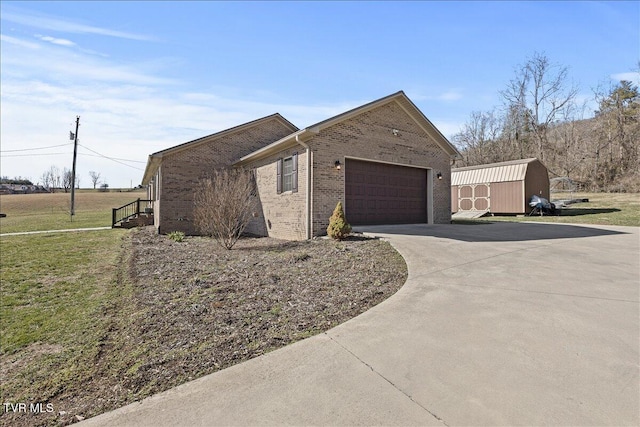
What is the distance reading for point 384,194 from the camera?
12.1 meters

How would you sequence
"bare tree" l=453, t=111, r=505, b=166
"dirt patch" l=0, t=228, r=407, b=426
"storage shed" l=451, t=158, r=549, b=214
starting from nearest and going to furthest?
"dirt patch" l=0, t=228, r=407, b=426 < "storage shed" l=451, t=158, r=549, b=214 < "bare tree" l=453, t=111, r=505, b=166

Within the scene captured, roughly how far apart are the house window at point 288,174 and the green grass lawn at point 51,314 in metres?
5.57

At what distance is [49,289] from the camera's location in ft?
22.5

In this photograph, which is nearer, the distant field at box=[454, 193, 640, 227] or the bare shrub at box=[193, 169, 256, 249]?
the bare shrub at box=[193, 169, 256, 249]

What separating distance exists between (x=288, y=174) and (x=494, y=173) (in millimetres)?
16053

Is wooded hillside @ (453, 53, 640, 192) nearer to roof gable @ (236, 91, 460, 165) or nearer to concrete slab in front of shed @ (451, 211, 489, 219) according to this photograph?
concrete slab in front of shed @ (451, 211, 489, 219)

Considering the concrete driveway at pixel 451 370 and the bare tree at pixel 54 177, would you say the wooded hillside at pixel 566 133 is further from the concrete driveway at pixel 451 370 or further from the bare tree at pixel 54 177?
the bare tree at pixel 54 177

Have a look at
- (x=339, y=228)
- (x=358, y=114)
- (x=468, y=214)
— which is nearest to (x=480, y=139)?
(x=468, y=214)

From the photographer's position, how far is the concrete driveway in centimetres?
215

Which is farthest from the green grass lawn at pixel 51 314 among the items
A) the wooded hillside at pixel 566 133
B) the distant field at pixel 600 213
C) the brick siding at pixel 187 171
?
the wooded hillside at pixel 566 133

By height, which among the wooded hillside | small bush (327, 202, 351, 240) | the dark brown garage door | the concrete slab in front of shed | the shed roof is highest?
the wooded hillside

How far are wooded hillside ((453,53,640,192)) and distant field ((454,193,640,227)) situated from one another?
21.6 ft

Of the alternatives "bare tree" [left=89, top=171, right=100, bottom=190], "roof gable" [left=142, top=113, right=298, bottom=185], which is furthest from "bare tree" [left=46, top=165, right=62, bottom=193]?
"roof gable" [left=142, top=113, right=298, bottom=185]

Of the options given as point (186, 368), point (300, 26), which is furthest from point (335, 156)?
point (186, 368)
